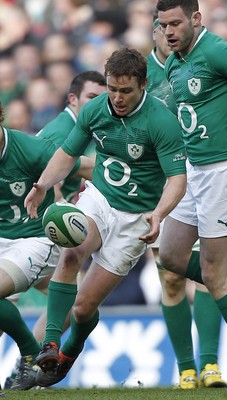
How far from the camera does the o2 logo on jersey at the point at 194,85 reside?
6387mm

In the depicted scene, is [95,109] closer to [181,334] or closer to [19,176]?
[19,176]

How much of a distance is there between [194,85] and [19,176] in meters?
1.36

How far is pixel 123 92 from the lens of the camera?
637cm

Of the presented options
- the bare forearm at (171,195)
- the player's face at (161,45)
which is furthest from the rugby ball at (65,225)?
the player's face at (161,45)

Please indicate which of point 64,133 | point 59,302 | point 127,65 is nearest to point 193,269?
point 59,302

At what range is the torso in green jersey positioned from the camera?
744 cm

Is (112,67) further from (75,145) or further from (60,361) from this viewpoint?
(60,361)

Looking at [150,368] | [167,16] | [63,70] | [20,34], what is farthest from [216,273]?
[20,34]

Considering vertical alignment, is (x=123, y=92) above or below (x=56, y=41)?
above

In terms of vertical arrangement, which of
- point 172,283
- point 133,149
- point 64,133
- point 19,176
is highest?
point 133,149

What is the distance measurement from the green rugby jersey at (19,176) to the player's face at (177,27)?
1.21 meters

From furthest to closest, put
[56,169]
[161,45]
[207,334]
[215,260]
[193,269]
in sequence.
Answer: [161,45] → [207,334] → [193,269] → [56,169] → [215,260]

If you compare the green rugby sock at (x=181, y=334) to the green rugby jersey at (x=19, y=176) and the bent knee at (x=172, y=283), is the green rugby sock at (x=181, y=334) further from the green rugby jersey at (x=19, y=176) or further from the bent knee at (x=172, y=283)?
the green rugby jersey at (x=19, y=176)

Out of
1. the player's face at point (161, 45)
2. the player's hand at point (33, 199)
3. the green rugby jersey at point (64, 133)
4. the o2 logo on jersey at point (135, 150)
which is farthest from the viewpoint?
the green rugby jersey at point (64, 133)
